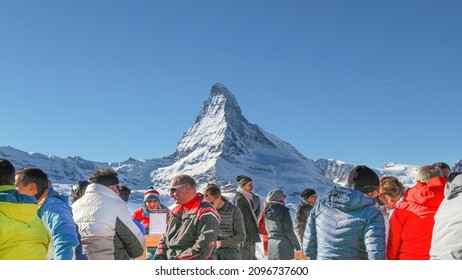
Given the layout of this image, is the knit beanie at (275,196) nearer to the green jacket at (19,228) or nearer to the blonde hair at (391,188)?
the blonde hair at (391,188)

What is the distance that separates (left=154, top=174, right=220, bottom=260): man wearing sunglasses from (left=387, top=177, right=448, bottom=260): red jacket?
6.05 ft

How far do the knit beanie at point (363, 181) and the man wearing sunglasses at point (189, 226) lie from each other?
153 cm

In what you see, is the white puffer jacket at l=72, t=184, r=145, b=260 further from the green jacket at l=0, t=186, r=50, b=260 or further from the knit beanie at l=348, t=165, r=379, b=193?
the knit beanie at l=348, t=165, r=379, b=193

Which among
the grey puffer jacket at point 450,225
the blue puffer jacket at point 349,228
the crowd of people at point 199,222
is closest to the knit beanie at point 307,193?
the crowd of people at point 199,222

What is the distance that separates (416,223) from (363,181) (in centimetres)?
66

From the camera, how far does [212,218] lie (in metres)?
5.74

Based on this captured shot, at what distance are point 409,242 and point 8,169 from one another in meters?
3.77

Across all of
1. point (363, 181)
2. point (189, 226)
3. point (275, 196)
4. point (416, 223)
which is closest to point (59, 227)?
point (189, 226)

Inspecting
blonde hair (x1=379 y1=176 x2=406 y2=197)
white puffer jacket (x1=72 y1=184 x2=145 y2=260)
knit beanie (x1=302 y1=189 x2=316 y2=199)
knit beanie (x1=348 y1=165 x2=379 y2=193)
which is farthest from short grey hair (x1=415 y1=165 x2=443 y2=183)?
knit beanie (x1=302 y1=189 x2=316 y2=199)

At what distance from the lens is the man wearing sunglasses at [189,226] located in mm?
5684

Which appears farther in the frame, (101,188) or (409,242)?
(101,188)

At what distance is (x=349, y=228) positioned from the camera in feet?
16.7
